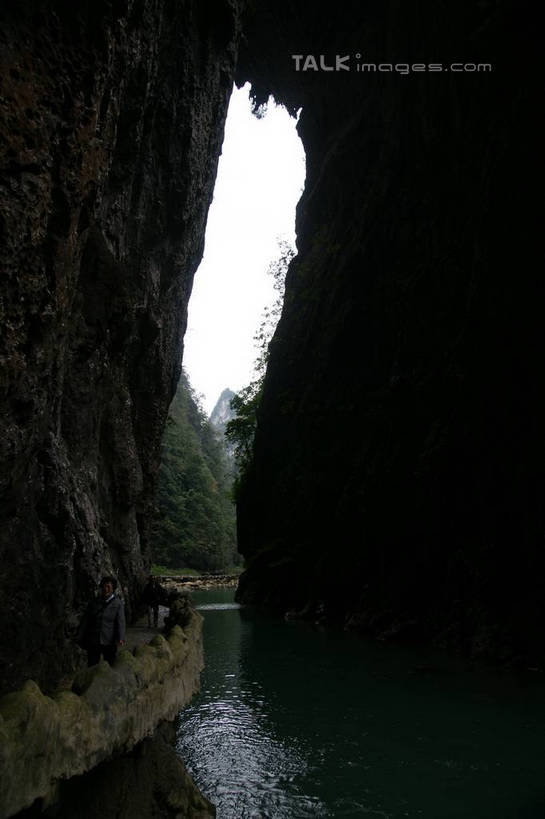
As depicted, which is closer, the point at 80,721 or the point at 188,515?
the point at 80,721

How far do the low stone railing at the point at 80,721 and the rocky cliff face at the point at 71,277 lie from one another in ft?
6.58

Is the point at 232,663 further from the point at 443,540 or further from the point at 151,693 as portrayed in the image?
the point at 151,693

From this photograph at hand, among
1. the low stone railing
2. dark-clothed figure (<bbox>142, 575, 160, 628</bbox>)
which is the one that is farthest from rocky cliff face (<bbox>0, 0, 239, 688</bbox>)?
the low stone railing

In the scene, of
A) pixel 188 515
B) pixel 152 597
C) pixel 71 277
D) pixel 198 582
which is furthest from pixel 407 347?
pixel 188 515

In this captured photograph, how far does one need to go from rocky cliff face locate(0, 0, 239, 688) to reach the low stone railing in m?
2.01

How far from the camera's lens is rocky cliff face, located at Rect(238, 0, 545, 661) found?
16.8 meters

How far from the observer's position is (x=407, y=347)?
23.1 metres

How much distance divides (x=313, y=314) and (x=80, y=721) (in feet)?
97.8

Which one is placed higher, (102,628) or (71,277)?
(71,277)

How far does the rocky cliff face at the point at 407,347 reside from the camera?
16.8m

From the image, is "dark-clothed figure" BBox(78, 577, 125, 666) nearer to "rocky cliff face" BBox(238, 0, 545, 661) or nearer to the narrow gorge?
the narrow gorge

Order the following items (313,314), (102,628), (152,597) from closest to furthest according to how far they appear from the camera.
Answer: (102,628) → (152,597) → (313,314)

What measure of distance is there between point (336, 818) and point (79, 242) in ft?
25.5

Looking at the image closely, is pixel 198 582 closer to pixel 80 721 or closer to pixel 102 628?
pixel 102 628
